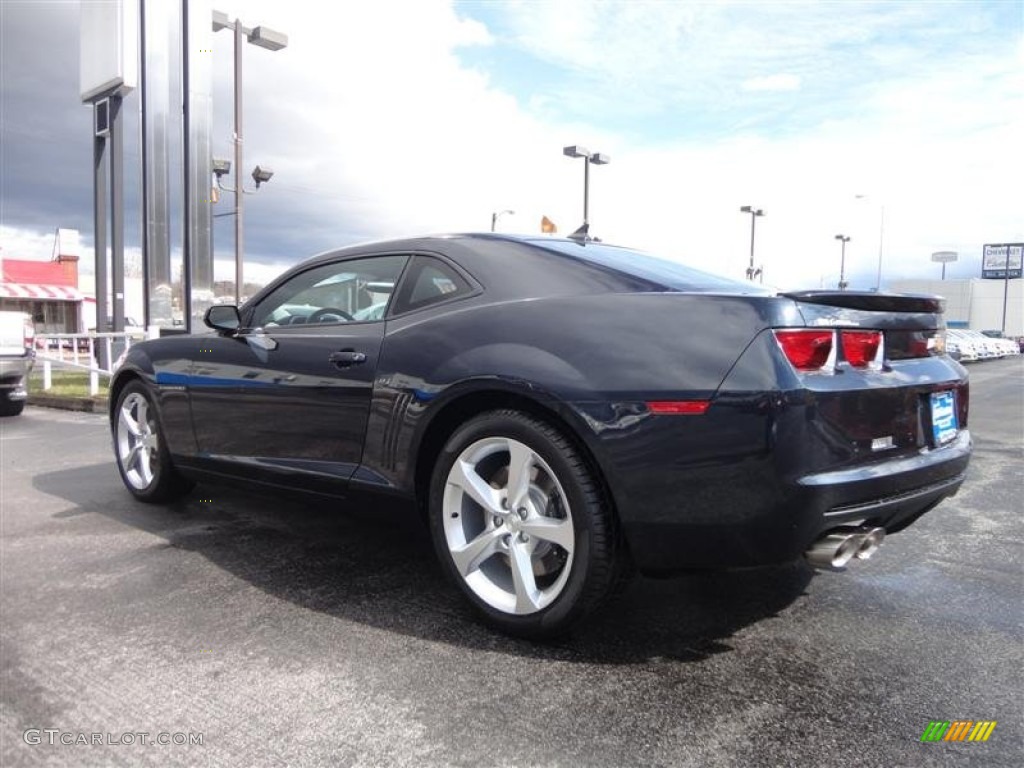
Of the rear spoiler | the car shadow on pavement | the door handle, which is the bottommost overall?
the car shadow on pavement

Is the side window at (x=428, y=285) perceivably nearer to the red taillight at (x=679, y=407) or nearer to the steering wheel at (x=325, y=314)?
the steering wheel at (x=325, y=314)

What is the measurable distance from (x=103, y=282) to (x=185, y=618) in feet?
50.8

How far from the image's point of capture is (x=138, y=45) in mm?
13945

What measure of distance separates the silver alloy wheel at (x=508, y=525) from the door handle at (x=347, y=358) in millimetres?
646

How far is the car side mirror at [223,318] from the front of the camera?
3.76 meters

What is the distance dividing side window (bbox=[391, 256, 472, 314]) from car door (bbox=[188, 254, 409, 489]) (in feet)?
0.33

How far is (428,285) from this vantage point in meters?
3.04

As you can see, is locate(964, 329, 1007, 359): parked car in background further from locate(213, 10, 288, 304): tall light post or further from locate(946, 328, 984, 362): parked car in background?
locate(213, 10, 288, 304): tall light post

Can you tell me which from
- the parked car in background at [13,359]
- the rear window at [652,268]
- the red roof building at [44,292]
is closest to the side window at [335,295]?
the rear window at [652,268]

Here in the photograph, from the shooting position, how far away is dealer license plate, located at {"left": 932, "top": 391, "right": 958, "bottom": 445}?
2609 mm

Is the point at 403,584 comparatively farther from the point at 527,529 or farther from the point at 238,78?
the point at 238,78

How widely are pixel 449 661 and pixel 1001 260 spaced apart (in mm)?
117644

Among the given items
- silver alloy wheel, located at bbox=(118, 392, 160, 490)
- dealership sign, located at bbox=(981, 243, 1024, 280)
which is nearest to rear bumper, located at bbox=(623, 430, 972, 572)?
silver alloy wheel, located at bbox=(118, 392, 160, 490)

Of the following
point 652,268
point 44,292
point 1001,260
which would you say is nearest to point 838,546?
point 652,268
